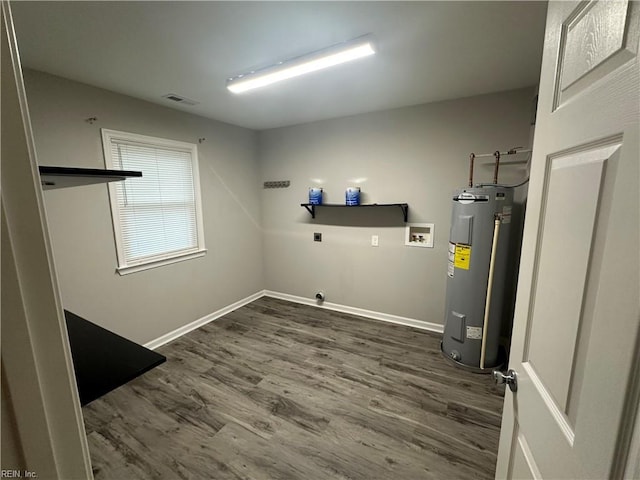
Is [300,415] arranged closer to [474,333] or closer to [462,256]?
[474,333]

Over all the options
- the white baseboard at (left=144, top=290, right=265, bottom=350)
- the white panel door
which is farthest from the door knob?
the white baseboard at (left=144, top=290, right=265, bottom=350)

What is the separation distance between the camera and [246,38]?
165 cm

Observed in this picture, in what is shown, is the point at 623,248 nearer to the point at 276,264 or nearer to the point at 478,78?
the point at 478,78

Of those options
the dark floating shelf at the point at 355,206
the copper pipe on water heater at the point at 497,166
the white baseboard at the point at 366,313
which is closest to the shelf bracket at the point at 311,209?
the dark floating shelf at the point at 355,206

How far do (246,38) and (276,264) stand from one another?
10.0ft

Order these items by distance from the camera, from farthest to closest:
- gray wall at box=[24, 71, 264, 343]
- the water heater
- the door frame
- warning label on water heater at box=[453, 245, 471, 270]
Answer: warning label on water heater at box=[453, 245, 471, 270] → the water heater → gray wall at box=[24, 71, 264, 343] → the door frame

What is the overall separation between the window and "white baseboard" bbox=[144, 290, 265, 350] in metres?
0.83

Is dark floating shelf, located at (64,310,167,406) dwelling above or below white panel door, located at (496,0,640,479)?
below

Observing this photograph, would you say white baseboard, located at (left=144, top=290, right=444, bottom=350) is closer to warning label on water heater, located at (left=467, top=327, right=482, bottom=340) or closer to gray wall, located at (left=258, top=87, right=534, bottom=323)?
gray wall, located at (left=258, top=87, right=534, bottom=323)

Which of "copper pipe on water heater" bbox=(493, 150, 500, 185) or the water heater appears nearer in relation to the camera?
the water heater

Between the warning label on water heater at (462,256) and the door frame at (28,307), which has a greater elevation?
the door frame at (28,307)

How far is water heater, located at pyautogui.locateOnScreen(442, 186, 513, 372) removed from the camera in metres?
2.26

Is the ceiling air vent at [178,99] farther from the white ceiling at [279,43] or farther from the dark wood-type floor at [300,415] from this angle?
the dark wood-type floor at [300,415]

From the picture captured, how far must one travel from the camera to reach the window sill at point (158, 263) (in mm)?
2615
